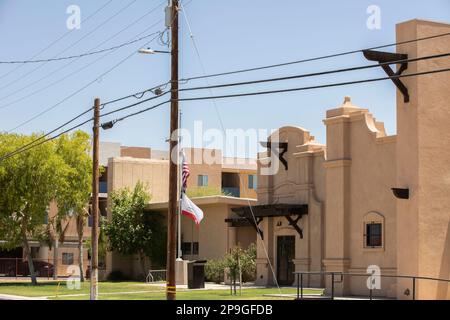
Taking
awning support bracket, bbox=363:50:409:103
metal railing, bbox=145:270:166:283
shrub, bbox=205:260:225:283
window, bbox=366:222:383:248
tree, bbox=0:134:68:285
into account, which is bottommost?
metal railing, bbox=145:270:166:283

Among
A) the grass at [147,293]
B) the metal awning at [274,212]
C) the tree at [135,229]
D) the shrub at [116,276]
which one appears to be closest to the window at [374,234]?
the grass at [147,293]

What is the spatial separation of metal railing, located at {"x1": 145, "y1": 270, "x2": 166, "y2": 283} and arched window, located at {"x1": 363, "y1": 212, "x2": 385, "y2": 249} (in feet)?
64.3

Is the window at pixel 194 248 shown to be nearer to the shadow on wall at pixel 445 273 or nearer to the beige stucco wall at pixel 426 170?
the beige stucco wall at pixel 426 170

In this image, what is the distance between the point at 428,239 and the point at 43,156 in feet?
94.7

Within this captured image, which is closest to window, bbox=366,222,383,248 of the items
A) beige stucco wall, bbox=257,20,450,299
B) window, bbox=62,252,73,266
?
beige stucco wall, bbox=257,20,450,299

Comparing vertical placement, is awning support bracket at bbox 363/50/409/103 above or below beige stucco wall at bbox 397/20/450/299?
above

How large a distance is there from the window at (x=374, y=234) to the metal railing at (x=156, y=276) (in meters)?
19.7

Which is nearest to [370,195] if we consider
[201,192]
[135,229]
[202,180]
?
[135,229]

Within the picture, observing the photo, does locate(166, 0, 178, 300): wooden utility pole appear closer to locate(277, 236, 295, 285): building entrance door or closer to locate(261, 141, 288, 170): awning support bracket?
locate(261, 141, 288, 170): awning support bracket

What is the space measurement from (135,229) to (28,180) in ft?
26.5

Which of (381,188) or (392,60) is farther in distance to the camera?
(381,188)

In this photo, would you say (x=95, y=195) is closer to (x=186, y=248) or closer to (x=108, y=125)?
(x=108, y=125)

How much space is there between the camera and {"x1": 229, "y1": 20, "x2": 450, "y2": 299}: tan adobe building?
3362cm

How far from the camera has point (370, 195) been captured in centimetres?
3869
